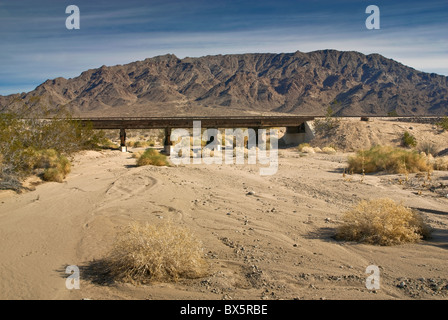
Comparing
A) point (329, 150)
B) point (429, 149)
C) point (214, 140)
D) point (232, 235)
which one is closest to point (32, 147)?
point (232, 235)

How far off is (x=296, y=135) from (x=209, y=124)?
30.1ft

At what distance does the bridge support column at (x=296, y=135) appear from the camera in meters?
37.1

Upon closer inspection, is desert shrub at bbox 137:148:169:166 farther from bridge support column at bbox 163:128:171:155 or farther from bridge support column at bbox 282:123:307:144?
bridge support column at bbox 282:123:307:144

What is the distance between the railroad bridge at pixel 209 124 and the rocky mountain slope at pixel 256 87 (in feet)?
227

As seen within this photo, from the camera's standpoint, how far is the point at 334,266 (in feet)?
22.7

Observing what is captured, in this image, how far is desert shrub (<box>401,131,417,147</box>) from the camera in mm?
31344

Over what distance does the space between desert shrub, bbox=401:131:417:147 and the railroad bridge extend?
836 centimetres

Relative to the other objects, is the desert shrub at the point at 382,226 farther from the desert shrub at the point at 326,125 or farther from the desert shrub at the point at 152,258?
the desert shrub at the point at 326,125

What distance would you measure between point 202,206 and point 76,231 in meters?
3.68

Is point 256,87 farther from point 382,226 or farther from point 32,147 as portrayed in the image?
point 382,226

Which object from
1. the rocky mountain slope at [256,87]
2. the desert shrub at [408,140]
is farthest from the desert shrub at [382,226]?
the rocky mountain slope at [256,87]

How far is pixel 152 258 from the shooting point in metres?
6.20

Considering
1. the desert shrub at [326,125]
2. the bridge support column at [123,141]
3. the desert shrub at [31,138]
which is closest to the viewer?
the desert shrub at [31,138]
